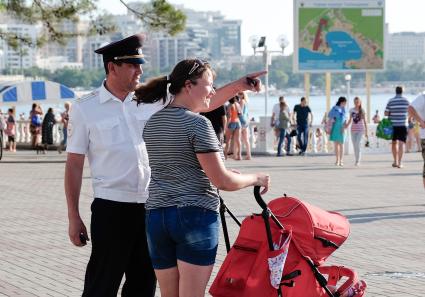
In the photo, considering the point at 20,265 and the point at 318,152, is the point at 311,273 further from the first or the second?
→ the point at 318,152

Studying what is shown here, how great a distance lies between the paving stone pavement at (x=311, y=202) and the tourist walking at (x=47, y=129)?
6843mm

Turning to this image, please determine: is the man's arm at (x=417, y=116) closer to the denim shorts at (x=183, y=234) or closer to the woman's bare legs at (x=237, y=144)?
the denim shorts at (x=183, y=234)

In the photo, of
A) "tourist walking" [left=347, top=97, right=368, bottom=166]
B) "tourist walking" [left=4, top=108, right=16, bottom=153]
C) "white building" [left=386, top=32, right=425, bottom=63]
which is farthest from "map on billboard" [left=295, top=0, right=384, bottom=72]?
"white building" [left=386, top=32, right=425, bottom=63]

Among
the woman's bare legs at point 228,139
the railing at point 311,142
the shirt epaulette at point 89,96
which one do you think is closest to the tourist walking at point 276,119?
the railing at point 311,142

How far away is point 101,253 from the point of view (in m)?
5.86

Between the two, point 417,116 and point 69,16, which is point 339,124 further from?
point 417,116

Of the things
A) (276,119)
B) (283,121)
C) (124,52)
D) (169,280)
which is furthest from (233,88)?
(276,119)

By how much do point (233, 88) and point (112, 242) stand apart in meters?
1.00

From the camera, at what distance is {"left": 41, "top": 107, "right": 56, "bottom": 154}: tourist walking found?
31734 mm

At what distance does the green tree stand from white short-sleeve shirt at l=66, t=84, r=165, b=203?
22.0 metres

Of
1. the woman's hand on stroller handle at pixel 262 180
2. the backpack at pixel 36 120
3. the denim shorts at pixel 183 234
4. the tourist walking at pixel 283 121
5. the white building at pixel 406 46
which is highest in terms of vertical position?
the woman's hand on stroller handle at pixel 262 180

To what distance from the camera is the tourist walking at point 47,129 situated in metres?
31.7

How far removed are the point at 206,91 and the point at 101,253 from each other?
3.28ft

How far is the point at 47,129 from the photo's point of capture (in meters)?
32.1
